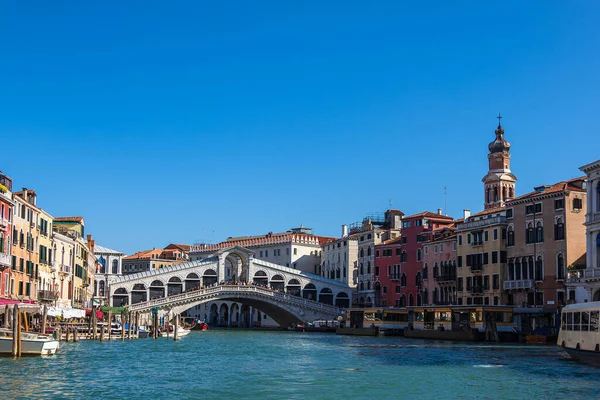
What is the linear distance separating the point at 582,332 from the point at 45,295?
29.7 metres

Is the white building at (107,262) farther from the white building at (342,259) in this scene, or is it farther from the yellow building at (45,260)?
the yellow building at (45,260)

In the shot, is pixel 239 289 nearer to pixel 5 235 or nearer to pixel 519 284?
pixel 519 284

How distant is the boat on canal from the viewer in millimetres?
29750

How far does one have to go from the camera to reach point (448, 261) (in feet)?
214

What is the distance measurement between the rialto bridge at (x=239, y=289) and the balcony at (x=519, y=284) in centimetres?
2297

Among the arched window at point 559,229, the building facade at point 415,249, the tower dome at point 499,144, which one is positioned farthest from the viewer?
the tower dome at point 499,144

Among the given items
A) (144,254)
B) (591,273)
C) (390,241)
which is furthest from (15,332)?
(144,254)

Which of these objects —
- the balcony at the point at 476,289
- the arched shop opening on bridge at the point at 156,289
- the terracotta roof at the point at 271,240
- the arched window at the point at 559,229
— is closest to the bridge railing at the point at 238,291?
the arched shop opening on bridge at the point at 156,289

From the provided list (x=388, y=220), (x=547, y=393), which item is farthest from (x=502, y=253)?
(x=547, y=393)

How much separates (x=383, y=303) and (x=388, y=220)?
9649 mm

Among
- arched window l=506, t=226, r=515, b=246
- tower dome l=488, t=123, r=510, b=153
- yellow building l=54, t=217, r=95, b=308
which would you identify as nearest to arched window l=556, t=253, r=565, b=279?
arched window l=506, t=226, r=515, b=246

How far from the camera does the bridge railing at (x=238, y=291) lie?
69438 mm

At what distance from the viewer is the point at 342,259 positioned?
85812 mm

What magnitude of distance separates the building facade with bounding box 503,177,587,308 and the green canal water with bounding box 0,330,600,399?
12.6m
